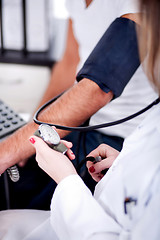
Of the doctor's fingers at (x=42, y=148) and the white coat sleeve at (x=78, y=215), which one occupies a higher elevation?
the doctor's fingers at (x=42, y=148)

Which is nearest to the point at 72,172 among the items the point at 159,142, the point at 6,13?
the point at 159,142

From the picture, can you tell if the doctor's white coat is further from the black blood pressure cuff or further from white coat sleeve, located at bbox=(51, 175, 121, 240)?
the black blood pressure cuff

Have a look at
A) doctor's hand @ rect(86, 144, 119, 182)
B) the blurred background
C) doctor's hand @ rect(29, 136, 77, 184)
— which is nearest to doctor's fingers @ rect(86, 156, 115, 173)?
doctor's hand @ rect(86, 144, 119, 182)

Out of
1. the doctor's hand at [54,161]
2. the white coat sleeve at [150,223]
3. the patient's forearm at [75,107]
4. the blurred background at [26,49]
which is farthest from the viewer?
the blurred background at [26,49]

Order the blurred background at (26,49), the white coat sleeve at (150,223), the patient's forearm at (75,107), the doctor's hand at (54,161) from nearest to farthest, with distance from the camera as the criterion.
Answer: the white coat sleeve at (150,223) < the doctor's hand at (54,161) < the patient's forearm at (75,107) < the blurred background at (26,49)

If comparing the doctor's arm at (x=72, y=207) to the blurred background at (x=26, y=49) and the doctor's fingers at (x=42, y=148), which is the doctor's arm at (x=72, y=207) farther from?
the blurred background at (x=26, y=49)

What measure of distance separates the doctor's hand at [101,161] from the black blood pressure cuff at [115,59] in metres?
0.14

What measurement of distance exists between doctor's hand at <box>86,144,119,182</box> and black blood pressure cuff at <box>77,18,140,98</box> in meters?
0.14

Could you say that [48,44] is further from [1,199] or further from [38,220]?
[38,220]

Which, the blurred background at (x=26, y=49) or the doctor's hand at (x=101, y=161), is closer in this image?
the doctor's hand at (x=101, y=161)

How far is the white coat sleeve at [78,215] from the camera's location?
0.50m

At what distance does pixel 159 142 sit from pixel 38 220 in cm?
35

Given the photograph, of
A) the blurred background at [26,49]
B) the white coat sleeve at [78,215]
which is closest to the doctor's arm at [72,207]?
the white coat sleeve at [78,215]

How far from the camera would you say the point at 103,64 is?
62cm
